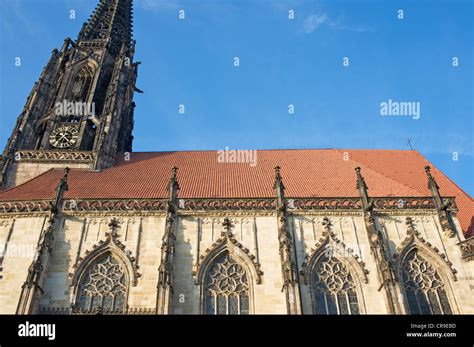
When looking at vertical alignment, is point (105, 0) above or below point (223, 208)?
above

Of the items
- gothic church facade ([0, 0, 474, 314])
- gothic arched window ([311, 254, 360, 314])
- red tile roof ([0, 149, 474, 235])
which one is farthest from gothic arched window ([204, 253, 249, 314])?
red tile roof ([0, 149, 474, 235])

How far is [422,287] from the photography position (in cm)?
1362

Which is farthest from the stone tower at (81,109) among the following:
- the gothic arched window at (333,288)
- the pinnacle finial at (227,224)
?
the gothic arched window at (333,288)

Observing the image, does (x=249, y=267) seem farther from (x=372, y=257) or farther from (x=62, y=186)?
(x=62, y=186)

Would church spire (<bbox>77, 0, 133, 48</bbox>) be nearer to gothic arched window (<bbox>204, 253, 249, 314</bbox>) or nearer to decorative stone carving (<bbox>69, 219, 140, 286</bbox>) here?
decorative stone carving (<bbox>69, 219, 140, 286</bbox>)

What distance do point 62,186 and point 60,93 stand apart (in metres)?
8.99

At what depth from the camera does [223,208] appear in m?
15.3

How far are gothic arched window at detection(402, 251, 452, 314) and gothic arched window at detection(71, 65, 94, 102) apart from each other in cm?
1782

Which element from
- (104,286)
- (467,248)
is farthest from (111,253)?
(467,248)

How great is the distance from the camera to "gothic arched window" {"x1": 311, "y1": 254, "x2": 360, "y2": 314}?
13.3 m

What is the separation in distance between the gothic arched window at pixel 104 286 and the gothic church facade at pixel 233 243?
3 centimetres

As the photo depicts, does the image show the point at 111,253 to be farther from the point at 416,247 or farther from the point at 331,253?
the point at 416,247

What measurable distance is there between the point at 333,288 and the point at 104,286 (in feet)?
23.6
